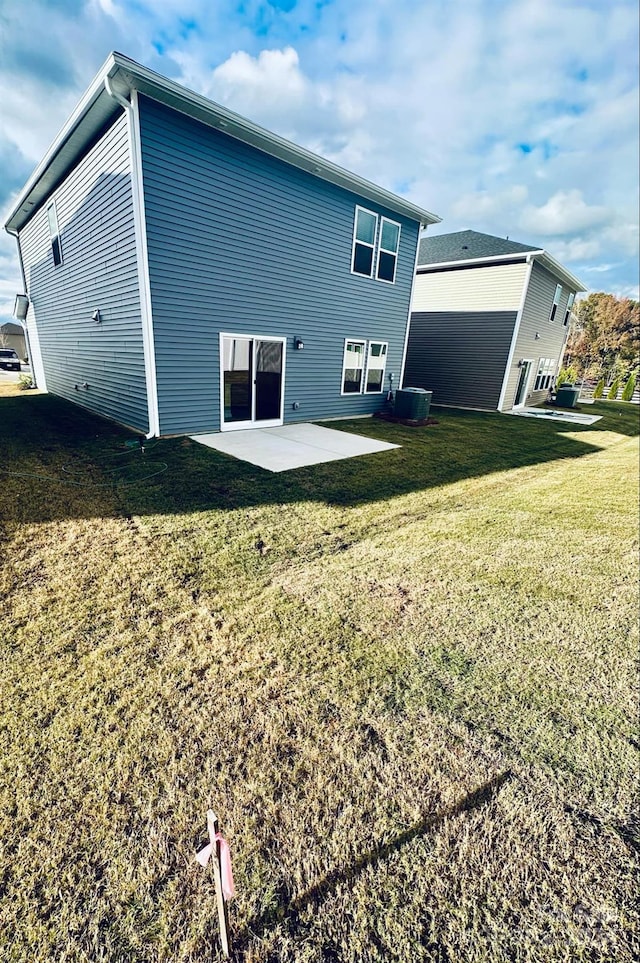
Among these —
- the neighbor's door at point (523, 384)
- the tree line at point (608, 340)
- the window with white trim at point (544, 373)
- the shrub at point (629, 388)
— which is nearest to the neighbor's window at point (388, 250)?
the neighbor's door at point (523, 384)

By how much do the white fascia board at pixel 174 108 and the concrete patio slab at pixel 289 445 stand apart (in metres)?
5.00

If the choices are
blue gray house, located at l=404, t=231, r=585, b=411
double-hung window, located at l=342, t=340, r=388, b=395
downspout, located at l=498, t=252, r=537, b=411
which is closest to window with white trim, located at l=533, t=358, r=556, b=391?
blue gray house, located at l=404, t=231, r=585, b=411

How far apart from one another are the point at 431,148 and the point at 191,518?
708 inches

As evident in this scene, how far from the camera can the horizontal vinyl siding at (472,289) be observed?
14.0 m

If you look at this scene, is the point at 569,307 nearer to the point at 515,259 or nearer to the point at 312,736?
the point at 515,259

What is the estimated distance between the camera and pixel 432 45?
320 inches

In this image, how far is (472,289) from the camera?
14.8m

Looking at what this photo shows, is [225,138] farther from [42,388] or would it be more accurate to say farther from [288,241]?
[42,388]

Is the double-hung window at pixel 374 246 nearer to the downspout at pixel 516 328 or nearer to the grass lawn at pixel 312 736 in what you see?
the downspout at pixel 516 328

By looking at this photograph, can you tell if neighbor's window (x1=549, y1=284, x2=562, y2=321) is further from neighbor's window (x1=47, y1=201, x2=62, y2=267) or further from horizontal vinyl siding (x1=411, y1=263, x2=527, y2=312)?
neighbor's window (x1=47, y1=201, x2=62, y2=267)

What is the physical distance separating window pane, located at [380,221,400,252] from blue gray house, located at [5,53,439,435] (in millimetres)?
40

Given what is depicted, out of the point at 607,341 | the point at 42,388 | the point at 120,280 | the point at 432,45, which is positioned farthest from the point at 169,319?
the point at 607,341

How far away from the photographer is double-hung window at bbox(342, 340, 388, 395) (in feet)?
33.7

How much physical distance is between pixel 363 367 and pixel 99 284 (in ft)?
20.5
